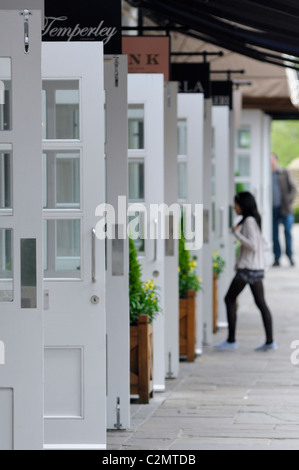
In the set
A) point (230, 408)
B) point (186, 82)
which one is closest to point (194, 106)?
point (186, 82)

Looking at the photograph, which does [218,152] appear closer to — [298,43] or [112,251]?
[298,43]

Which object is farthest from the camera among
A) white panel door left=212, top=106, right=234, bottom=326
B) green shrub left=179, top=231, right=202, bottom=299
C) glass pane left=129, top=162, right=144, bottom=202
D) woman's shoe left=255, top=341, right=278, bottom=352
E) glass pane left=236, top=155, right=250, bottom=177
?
glass pane left=236, top=155, right=250, bottom=177

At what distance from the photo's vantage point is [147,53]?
840 cm

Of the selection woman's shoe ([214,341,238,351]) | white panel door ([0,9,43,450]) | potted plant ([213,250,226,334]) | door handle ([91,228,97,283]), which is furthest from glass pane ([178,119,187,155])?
white panel door ([0,9,43,450])

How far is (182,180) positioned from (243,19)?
3159 millimetres

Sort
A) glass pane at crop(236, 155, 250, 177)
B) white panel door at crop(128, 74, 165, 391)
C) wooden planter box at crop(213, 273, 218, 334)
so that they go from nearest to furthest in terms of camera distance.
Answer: white panel door at crop(128, 74, 165, 391)
wooden planter box at crop(213, 273, 218, 334)
glass pane at crop(236, 155, 250, 177)

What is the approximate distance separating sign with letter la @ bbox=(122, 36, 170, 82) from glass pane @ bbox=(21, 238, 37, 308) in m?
3.63

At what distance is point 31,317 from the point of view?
4.84 meters

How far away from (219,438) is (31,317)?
2346 mm

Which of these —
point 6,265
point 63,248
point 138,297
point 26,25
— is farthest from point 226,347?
point 26,25

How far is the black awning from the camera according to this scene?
7129mm

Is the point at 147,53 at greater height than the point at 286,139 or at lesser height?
lesser

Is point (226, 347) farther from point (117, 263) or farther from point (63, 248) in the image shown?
point (63, 248)

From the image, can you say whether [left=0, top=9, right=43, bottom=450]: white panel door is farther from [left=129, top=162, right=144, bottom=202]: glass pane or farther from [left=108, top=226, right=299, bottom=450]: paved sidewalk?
[left=129, top=162, right=144, bottom=202]: glass pane
